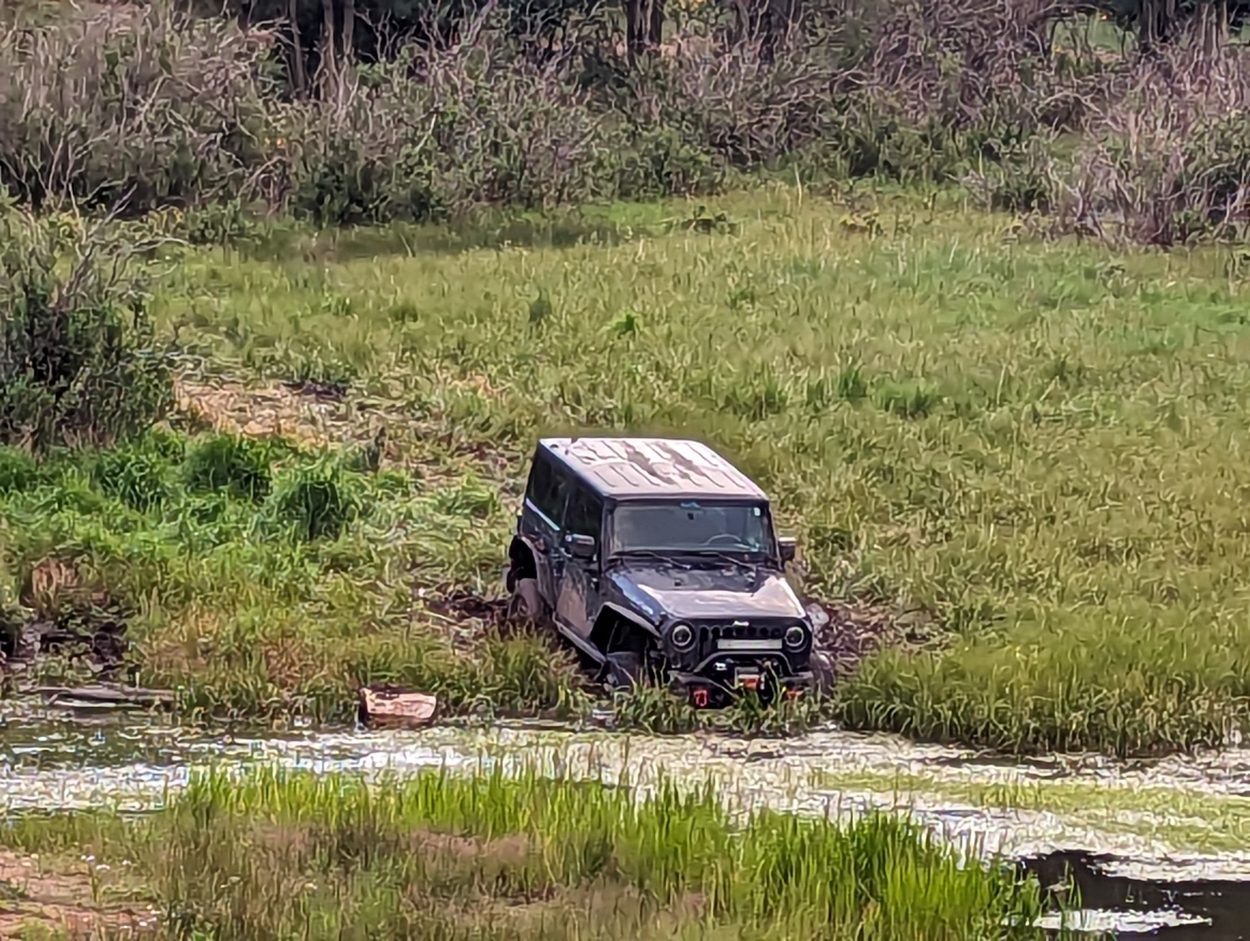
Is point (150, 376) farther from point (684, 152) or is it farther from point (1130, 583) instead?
point (684, 152)

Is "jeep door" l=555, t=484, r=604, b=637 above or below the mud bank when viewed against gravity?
above

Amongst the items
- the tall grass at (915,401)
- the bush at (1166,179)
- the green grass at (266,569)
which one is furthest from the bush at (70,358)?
the bush at (1166,179)

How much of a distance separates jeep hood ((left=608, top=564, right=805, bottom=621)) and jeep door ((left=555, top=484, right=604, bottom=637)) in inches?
8.5

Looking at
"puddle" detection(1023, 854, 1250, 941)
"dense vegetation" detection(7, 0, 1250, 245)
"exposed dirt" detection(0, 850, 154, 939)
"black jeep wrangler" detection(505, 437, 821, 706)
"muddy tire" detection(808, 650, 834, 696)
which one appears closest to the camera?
"exposed dirt" detection(0, 850, 154, 939)

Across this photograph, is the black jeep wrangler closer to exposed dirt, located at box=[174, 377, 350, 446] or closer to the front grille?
the front grille

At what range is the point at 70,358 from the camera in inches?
640

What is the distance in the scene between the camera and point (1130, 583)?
13.7m

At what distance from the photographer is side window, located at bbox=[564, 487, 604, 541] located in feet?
39.3

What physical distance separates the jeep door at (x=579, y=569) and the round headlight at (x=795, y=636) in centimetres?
114

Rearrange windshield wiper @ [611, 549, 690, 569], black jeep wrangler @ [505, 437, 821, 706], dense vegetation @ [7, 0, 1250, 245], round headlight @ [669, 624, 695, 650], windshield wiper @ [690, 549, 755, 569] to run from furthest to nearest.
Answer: dense vegetation @ [7, 0, 1250, 245]
windshield wiper @ [690, 549, 755, 569]
windshield wiper @ [611, 549, 690, 569]
black jeep wrangler @ [505, 437, 821, 706]
round headlight @ [669, 624, 695, 650]

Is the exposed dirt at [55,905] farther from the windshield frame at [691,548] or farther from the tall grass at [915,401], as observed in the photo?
the tall grass at [915,401]

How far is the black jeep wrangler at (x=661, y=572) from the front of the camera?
36.4ft

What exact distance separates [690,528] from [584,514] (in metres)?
0.64

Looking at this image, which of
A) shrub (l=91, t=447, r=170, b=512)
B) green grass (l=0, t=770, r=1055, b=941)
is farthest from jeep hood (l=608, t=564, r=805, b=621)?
shrub (l=91, t=447, r=170, b=512)
